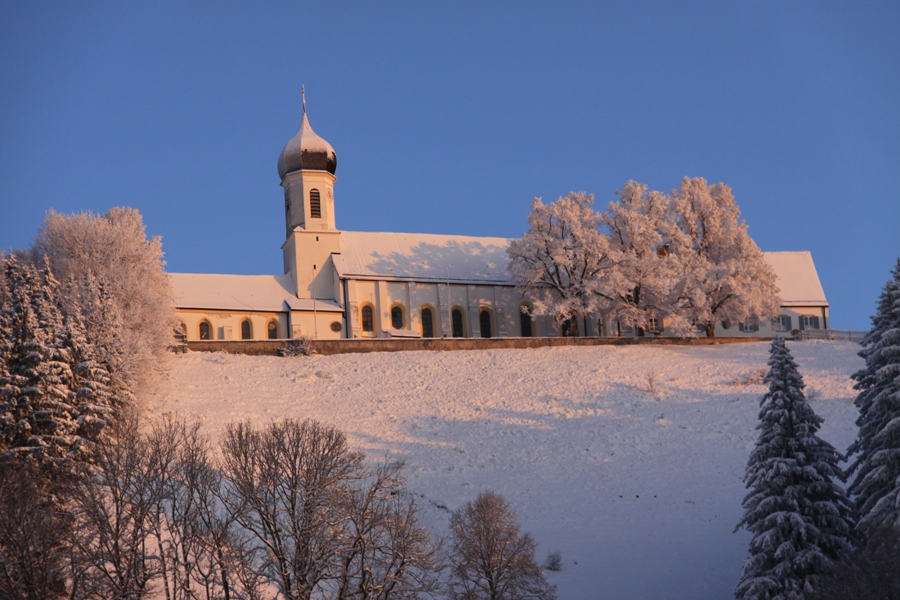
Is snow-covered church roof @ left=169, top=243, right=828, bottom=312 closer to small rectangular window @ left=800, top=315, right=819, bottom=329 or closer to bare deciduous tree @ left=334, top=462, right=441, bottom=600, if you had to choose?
small rectangular window @ left=800, top=315, right=819, bottom=329

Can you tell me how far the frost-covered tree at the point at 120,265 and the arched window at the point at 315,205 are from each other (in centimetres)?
1405

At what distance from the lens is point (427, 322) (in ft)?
210

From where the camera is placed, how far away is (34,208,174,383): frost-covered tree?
4556 cm

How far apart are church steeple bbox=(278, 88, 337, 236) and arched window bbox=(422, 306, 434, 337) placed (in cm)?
802

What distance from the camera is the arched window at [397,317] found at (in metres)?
63.1

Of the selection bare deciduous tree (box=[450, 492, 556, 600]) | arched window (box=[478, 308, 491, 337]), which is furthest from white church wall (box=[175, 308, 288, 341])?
bare deciduous tree (box=[450, 492, 556, 600])

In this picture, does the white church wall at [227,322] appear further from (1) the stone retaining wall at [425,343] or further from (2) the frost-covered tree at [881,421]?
(2) the frost-covered tree at [881,421]

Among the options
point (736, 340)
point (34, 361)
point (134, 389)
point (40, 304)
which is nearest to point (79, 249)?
point (134, 389)

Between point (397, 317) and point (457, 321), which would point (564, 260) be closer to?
point (457, 321)

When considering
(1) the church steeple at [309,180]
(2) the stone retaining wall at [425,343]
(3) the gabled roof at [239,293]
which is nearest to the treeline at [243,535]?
(2) the stone retaining wall at [425,343]

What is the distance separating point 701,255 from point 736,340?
5292 millimetres

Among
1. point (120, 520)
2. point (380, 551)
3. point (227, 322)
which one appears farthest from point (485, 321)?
point (120, 520)

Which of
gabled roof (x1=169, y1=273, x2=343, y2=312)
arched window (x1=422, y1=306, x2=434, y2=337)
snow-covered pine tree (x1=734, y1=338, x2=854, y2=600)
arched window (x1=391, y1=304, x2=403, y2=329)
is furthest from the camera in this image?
arched window (x1=422, y1=306, x2=434, y2=337)

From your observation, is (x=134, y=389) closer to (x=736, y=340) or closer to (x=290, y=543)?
(x=290, y=543)
